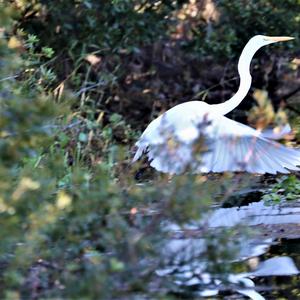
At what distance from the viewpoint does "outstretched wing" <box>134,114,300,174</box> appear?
3.16 meters

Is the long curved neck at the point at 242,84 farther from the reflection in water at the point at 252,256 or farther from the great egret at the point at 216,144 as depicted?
the reflection in water at the point at 252,256

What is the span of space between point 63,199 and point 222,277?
755mm

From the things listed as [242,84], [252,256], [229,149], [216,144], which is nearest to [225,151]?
[216,144]

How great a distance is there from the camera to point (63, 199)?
2.85 m

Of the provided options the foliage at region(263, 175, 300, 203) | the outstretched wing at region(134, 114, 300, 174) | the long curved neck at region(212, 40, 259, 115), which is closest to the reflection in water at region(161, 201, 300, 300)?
the foliage at region(263, 175, 300, 203)

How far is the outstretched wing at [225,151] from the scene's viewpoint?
316 centimetres

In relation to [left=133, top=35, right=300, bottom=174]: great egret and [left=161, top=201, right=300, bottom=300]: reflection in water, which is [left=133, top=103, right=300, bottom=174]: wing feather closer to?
[left=133, top=35, right=300, bottom=174]: great egret

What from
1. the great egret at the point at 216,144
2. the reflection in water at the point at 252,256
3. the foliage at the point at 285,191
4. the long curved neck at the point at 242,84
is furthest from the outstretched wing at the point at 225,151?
the long curved neck at the point at 242,84

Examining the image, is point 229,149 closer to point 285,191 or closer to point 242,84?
point 285,191

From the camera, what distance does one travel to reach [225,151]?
225 inches

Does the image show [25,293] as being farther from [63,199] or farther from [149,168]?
[149,168]

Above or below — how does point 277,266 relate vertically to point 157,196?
below

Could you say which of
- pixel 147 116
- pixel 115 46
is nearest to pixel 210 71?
pixel 147 116

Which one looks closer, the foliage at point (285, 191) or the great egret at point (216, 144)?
the great egret at point (216, 144)
